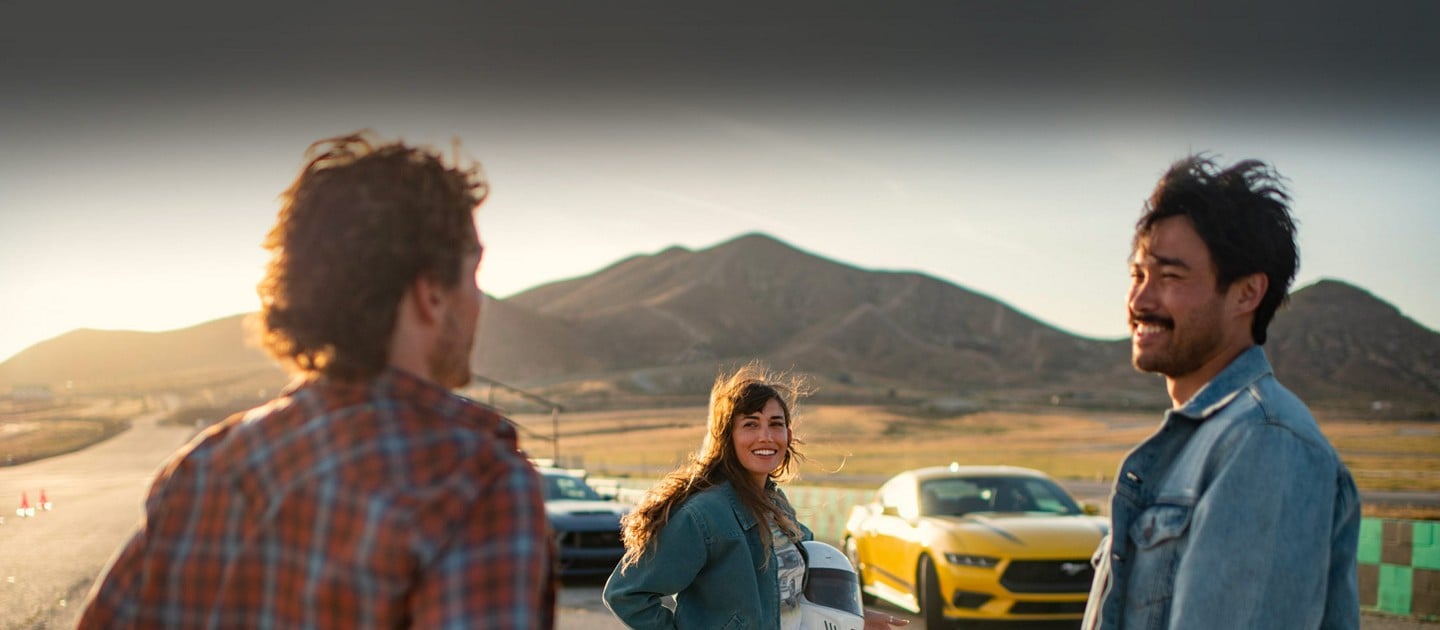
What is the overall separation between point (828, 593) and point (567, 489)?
43.1ft

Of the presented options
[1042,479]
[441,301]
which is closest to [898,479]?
[1042,479]

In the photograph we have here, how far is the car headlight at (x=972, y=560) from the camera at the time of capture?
11.2 metres

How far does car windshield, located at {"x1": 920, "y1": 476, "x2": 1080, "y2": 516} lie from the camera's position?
1262 cm

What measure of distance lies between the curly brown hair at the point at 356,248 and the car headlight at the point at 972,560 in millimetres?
9987

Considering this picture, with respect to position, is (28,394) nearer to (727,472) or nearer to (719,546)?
(727,472)

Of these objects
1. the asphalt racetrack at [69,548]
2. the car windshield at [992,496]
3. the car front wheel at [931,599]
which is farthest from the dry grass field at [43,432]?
the car front wheel at [931,599]

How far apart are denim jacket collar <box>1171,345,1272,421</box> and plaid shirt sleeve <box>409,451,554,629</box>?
5.27 ft

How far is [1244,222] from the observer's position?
108 inches

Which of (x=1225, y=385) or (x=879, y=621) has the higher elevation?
(x=1225, y=385)

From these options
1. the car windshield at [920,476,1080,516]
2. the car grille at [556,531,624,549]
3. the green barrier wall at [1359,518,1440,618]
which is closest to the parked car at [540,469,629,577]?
the car grille at [556,531,624,549]

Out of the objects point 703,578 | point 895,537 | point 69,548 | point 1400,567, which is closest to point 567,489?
point 895,537

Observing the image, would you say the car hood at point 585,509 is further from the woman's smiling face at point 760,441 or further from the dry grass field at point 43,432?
the dry grass field at point 43,432

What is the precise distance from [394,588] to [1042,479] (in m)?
12.3

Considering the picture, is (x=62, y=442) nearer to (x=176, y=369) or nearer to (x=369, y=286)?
(x=369, y=286)
